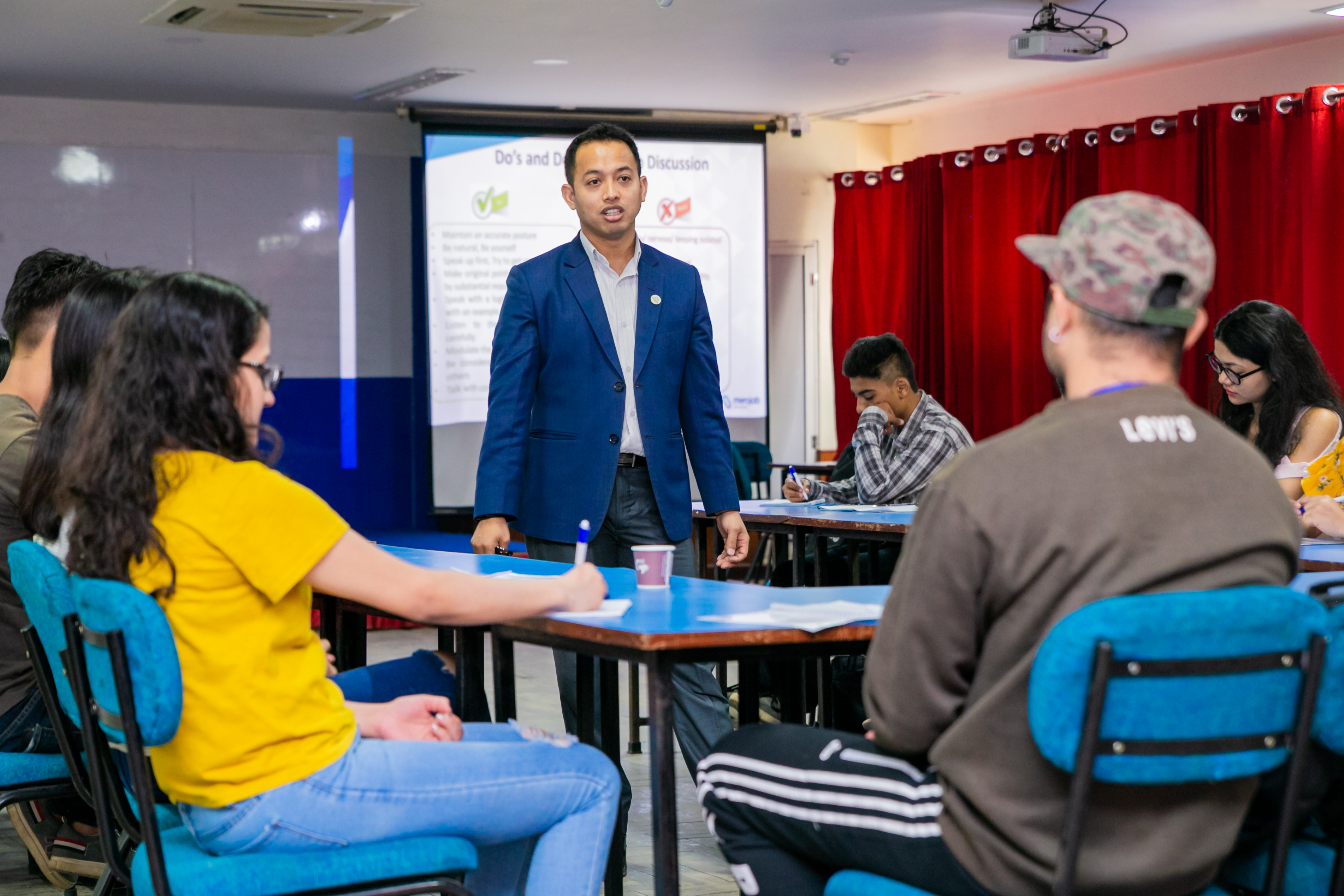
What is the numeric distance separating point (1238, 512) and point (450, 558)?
1.74 meters

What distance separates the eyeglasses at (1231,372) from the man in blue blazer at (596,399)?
1.51 metres

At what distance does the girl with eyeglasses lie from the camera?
372 cm

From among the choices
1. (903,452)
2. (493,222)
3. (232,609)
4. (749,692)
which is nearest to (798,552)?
(903,452)

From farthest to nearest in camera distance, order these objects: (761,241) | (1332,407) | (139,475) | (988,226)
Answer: (761,241), (988,226), (1332,407), (139,475)

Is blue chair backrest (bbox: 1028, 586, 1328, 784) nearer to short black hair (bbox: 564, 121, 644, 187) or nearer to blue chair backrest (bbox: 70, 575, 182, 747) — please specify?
blue chair backrest (bbox: 70, 575, 182, 747)

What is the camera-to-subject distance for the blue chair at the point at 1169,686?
142 cm

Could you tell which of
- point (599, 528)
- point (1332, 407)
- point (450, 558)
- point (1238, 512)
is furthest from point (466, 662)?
point (1332, 407)

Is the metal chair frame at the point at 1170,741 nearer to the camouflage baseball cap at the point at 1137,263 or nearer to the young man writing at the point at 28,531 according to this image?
the camouflage baseball cap at the point at 1137,263

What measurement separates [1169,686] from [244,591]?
3.49 ft

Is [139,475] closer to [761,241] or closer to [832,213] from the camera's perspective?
[761,241]

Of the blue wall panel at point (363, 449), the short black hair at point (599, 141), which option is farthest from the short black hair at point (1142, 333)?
the blue wall panel at point (363, 449)

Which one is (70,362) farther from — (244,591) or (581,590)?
(581,590)

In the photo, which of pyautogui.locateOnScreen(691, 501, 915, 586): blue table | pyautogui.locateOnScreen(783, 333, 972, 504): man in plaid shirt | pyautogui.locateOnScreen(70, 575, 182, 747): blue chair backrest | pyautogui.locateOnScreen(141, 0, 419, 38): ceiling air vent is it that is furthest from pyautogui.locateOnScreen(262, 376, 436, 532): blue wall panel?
pyautogui.locateOnScreen(70, 575, 182, 747): blue chair backrest

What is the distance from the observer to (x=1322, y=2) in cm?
594
